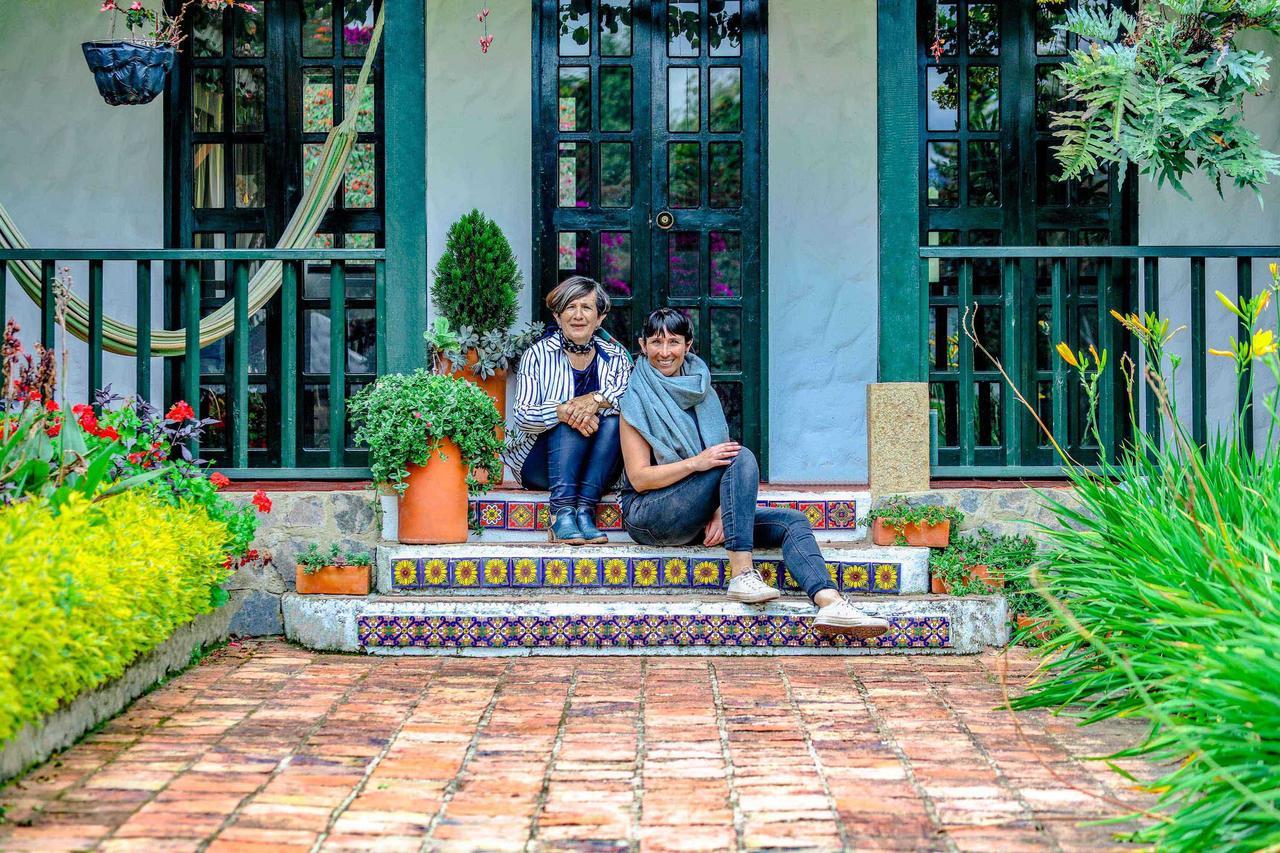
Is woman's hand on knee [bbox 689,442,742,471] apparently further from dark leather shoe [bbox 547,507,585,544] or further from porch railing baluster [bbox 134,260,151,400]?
porch railing baluster [bbox 134,260,151,400]

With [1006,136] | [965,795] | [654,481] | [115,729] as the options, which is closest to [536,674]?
[654,481]

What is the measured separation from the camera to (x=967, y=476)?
17.6 ft

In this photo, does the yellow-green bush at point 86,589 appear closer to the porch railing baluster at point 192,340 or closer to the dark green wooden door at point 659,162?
the porch railing baluster at point 192,340

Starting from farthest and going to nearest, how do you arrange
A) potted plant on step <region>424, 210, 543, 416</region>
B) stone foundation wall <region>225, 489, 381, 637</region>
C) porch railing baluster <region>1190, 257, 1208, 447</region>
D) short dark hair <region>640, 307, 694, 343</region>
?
potted plant on step <region>424, 210, 543, 416</region>, porch railing baluster <region>1190, 257, 1208, 447</region>, stone foundation wall <region>225, 489, 381, 637</region>, short dark hair <region>640, 307, 694, 343</region>

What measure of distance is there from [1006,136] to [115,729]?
4.89m

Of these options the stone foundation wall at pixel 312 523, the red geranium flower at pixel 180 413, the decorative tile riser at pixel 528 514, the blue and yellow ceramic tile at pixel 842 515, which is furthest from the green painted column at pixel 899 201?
the red geranium flower at pixel 180 413

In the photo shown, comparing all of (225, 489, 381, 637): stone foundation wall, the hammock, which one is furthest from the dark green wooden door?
(225, 489, 381, 637): stone foundation wall

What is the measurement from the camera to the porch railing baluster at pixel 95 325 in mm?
5234

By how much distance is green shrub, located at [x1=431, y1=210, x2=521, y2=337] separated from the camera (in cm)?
579

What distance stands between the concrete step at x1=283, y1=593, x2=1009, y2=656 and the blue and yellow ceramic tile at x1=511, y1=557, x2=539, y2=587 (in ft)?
0.57

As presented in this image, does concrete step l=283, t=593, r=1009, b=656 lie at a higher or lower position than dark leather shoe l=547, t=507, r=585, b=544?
lower

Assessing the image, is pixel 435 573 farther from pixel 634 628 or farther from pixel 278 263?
pixel 278 263

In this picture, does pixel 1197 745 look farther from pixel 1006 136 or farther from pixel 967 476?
pixel 1006 136

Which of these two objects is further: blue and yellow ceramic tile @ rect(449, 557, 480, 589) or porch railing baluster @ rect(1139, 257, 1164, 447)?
porch railing baluster @ rect(1139, 257, 1164, 447)
